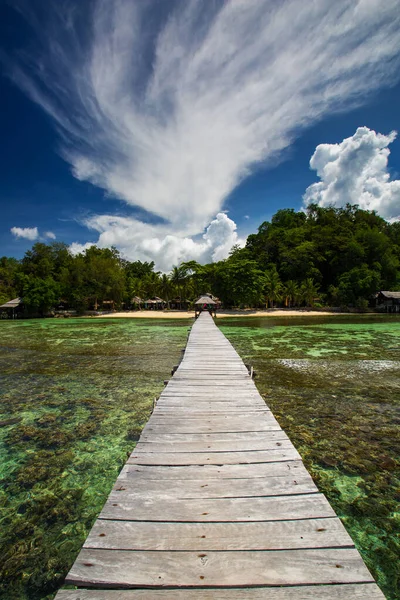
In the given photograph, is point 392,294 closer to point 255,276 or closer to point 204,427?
point 255,276

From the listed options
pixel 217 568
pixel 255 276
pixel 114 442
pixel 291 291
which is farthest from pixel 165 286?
pixel 217 568

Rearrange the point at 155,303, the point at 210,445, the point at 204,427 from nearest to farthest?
the point at 210,445 < the point at 204,427 < the point at 155,303

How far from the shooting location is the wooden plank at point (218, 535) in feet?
5.85

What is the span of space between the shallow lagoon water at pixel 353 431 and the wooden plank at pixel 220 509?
1.47 metres

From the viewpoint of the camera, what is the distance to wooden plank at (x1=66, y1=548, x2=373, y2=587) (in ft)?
5.06

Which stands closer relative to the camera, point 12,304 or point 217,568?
point 217,568

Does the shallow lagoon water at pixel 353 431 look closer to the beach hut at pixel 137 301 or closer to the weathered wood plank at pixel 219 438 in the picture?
the weathered wood plank at pixel 219 438

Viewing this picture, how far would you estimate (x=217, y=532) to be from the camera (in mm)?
1894

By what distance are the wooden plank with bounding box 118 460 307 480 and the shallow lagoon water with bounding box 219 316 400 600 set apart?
1.40 m

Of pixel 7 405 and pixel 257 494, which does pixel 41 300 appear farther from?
pixel 257 494

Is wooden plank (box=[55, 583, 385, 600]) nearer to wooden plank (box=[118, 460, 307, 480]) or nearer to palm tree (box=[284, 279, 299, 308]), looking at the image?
wooden plank (box=[118, 460, 307, 480])

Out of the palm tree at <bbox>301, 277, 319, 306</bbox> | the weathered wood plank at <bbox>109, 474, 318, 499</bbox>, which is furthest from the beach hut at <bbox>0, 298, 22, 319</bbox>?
the weathered wood plank at <bbox>109, 474, 318, 499</bbox>

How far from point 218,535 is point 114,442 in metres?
3.88

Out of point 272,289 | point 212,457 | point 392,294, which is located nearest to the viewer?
point 212,457
